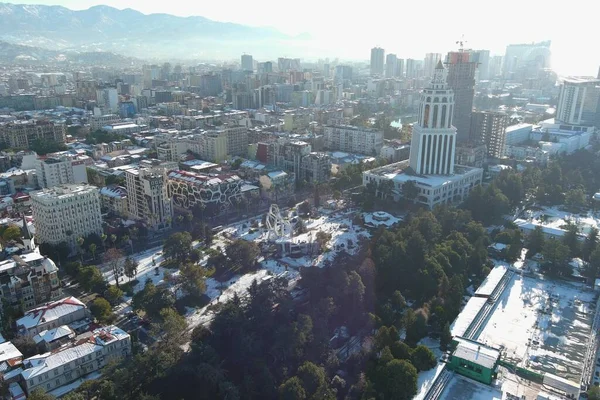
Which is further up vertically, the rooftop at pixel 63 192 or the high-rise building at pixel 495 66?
the high-rise building at pixel 495 66

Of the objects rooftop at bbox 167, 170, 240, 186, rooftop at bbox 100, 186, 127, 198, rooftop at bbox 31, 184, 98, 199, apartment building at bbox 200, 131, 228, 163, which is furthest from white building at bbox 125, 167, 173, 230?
apartment building at bbox 200, 131, 228, 163

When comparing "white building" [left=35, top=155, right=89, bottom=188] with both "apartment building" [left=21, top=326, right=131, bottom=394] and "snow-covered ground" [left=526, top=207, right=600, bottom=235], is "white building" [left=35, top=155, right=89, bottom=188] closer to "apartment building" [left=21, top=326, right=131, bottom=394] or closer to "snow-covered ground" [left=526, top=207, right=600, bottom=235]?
"apartment building" [left=21, top=326, right=131, bottom=394]

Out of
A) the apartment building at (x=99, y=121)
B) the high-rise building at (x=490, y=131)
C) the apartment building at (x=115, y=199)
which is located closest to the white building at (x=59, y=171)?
the apartment building at (x=115, y=199)

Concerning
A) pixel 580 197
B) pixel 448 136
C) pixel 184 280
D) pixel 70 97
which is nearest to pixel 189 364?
pixel 184 280

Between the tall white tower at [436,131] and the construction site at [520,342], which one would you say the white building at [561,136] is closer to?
the tall white tower at [436,131]

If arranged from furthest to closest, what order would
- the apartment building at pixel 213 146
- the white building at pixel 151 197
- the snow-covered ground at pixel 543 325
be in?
the apartment building at pixel 213 146 < the white building at pixel 151 197 < the snow-covered ground at pixel 543 325

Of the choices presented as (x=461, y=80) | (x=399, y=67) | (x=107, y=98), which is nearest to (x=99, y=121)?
(x=107, y=98)

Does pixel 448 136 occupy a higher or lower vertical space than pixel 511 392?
higher

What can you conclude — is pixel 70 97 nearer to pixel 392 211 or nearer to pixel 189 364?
pixel 392 211
